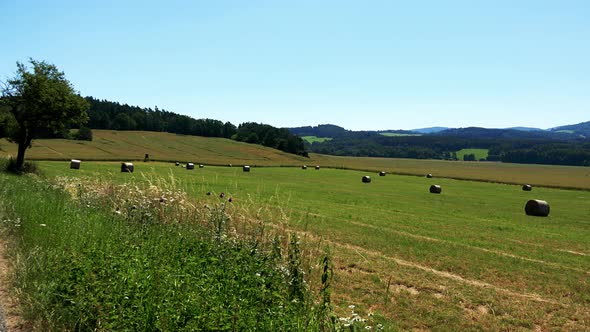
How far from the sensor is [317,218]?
23203mm

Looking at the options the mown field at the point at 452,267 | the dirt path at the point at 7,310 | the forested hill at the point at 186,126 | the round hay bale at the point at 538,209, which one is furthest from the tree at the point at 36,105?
the forested hill at the point at 186,126

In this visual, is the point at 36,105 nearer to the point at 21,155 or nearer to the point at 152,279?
the point at 21,155

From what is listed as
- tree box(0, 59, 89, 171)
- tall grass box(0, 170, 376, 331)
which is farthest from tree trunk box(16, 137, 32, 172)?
tall grass box(0, 170, 376, 331)

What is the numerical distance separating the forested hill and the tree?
411ft

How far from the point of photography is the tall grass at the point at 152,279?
6.20 m

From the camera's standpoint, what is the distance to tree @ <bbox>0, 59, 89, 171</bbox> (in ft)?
123

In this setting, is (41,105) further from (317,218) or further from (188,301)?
(188,301)

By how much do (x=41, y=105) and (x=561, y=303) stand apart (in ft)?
132

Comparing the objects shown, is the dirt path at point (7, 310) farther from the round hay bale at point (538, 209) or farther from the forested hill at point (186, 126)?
the forested hill at point (186, 126)

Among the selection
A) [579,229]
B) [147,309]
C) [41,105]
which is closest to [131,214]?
[147,309]

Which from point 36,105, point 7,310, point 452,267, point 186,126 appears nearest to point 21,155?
point 36,105

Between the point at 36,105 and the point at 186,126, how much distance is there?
148344 millimetres

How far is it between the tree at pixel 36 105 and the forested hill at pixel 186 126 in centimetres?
12518

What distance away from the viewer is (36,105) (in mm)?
37281
